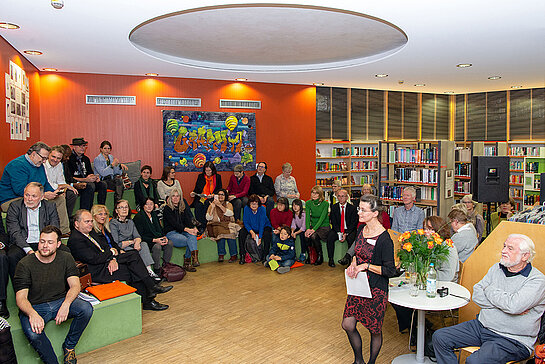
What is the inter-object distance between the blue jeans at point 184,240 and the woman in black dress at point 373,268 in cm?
394

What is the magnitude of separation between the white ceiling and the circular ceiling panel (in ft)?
0.08

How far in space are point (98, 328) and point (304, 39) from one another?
496cm

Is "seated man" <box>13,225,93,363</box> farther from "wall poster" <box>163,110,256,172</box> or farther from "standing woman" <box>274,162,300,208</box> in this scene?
"standing woman" <box>274,162,300,208</box>

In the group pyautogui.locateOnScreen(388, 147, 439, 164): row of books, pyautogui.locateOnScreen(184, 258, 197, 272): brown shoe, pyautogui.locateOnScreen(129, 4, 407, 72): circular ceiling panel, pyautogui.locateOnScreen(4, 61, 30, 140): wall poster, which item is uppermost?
pyautogui.locateOnScreen(129, 4, 407, 72): circular ceiling panel

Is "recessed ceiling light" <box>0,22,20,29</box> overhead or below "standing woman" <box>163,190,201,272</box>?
overhead

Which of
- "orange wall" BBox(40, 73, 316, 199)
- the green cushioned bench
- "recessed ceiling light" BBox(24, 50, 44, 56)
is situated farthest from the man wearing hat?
the green cushioned bench

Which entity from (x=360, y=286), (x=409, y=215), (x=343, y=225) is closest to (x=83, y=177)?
(x=343, y=225)

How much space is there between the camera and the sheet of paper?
371 centimetres

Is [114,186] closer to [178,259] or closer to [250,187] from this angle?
[178,259]

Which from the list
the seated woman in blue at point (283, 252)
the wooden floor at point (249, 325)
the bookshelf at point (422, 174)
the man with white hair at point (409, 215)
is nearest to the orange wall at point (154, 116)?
the bookshelf at point (422, 174)

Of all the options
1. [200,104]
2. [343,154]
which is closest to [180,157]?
[200,104]

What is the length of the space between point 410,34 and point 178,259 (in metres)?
4.95

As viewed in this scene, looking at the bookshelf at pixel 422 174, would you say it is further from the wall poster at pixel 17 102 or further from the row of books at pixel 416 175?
the wall poster at pixel 17 102

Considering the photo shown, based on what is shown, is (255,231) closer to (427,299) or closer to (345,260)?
(345,260)
